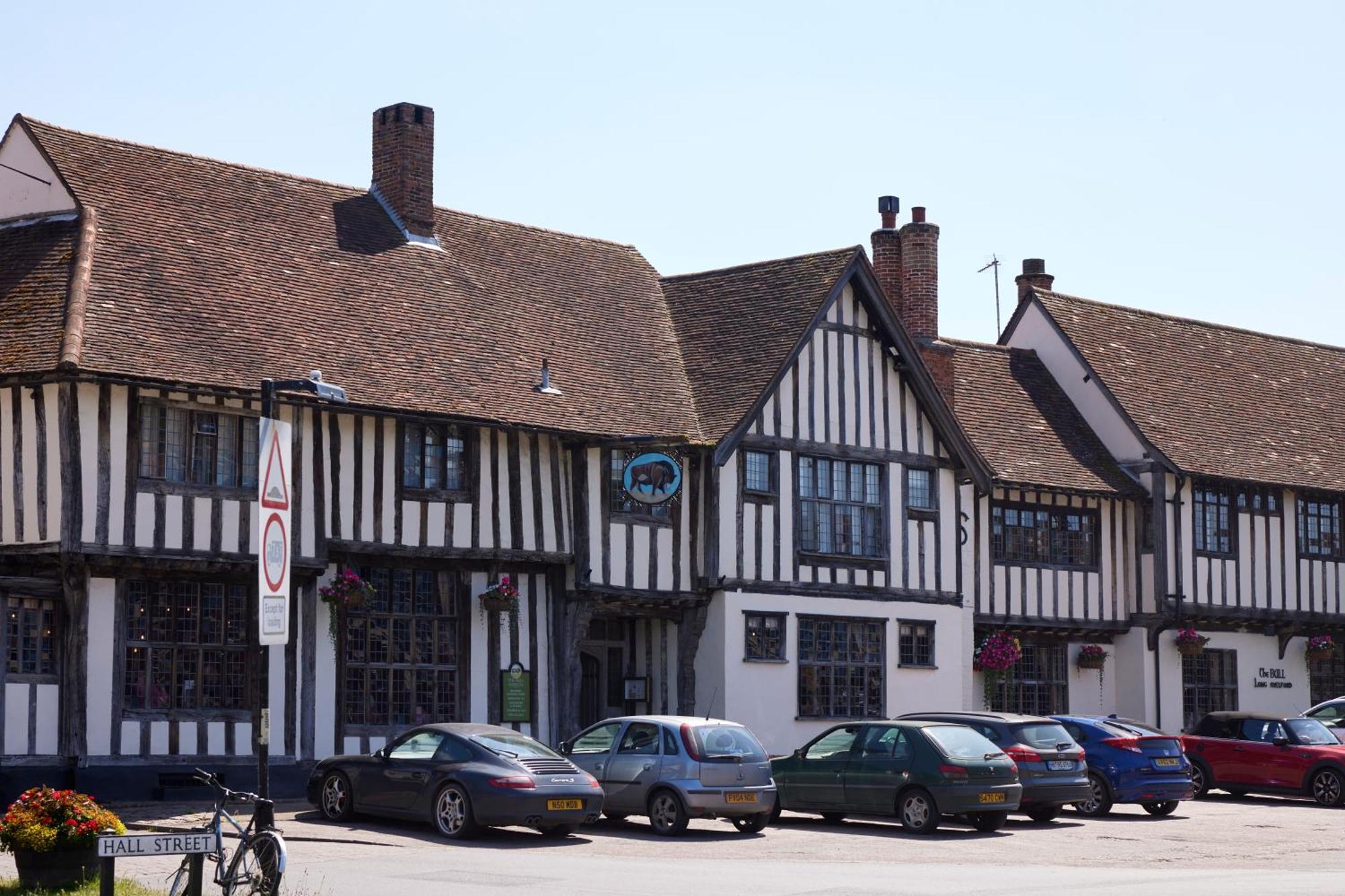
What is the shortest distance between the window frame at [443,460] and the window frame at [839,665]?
6.95 metres

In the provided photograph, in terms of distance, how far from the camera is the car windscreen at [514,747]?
21.4 metres

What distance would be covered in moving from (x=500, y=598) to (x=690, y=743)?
20.7 feet

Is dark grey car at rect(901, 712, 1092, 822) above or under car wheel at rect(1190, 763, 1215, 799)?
above

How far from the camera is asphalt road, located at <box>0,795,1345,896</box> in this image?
54.3 feet

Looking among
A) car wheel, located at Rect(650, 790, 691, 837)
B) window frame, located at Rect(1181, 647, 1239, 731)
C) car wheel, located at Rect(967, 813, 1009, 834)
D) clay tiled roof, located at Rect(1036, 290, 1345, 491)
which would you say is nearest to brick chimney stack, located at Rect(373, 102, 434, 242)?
car wheel, located at Rect(650, 790, 691, 837)

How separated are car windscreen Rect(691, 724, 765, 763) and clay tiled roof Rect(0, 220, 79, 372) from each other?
9.33 meters

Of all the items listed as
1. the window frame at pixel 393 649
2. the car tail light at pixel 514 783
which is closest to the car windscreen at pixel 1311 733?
the window frame at pixel 393 649

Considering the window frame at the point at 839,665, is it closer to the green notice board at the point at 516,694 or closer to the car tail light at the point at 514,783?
the green notice board at the point at 516,694

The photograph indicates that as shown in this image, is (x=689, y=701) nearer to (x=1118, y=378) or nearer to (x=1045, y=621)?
(x=1045, y=621)

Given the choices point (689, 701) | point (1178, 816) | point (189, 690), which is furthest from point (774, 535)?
point (189, 690)

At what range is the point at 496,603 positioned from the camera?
27797 mm

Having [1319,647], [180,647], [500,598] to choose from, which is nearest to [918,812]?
[500,598]

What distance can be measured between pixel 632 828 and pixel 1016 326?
2164 cm

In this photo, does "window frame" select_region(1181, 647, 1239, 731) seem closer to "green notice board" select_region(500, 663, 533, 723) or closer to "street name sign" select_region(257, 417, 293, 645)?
"green notice board" select_region(500, 663, 533, 723)
